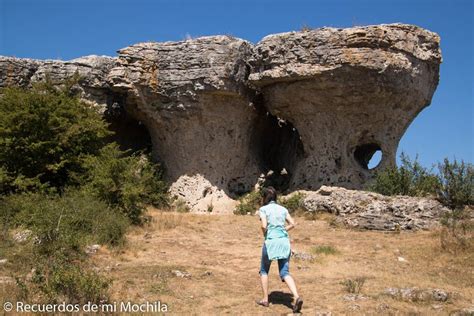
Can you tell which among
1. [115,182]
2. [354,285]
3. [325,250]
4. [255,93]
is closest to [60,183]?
[115,182]

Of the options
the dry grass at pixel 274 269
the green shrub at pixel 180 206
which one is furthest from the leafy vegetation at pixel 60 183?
the dry grass at pixel 274 269

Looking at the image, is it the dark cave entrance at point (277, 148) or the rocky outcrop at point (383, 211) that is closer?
the rocky outcrop at point (383, 211)

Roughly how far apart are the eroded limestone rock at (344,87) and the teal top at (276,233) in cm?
1023

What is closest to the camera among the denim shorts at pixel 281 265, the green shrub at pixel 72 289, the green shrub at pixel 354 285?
the green shrub at pixel 72 289

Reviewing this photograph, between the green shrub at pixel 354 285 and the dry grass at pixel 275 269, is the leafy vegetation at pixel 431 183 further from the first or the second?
the green shrub at pixel 354 285

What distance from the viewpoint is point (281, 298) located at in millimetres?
7156

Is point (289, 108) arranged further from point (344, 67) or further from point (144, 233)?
point (144, 233)

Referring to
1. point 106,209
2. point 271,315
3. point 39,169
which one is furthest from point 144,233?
point 271,315

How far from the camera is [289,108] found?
17844mm

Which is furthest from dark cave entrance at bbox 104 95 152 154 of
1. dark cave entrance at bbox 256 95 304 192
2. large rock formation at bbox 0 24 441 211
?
dark cave entrance at bbox 256 95 304 192

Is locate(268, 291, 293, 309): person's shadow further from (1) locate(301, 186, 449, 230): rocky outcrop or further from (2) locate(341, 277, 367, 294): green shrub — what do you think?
(1) locate(301, 186, 449, 230): rocky outcrop

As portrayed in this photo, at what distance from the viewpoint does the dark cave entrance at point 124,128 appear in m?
19.3

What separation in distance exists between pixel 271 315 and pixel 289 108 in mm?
12093

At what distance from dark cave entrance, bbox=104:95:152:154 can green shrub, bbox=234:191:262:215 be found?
418 cm
